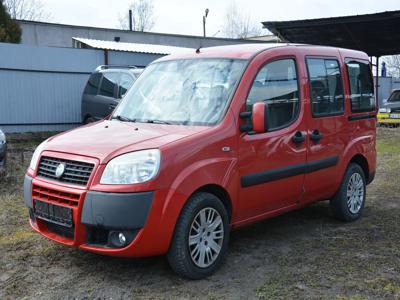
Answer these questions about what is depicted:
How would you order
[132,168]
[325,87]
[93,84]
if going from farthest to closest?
[93,84] < [325,87] < [132,168]

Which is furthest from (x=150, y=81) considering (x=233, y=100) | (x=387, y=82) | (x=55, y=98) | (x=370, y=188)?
(x=387, y=82)

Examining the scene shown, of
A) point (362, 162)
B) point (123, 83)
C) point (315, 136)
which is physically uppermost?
point (123, 83)

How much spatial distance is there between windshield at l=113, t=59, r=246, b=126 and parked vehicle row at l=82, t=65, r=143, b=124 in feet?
22.0

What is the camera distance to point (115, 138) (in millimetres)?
4426

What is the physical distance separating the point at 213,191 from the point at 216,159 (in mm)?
310

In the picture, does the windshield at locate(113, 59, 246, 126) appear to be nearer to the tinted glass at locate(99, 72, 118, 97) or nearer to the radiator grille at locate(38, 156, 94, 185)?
the radiator grille at locate(38, 156, 94, 185)

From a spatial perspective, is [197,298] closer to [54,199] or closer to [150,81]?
[54,199]

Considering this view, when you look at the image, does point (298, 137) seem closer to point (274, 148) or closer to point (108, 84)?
point (274, 148)

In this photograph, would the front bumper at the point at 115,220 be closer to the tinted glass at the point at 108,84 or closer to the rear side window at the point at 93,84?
the tinted glass at the point at 108,84

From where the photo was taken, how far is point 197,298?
3998mm

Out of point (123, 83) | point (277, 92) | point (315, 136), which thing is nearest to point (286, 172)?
point (315, 136)

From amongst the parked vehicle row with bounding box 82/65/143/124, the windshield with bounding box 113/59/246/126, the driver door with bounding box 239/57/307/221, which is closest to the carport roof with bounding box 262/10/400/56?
the parked vehicle row with bounding box 82/65/143/124

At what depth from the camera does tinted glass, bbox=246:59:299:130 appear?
4.91 m

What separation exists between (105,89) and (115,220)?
9478 millimetres
